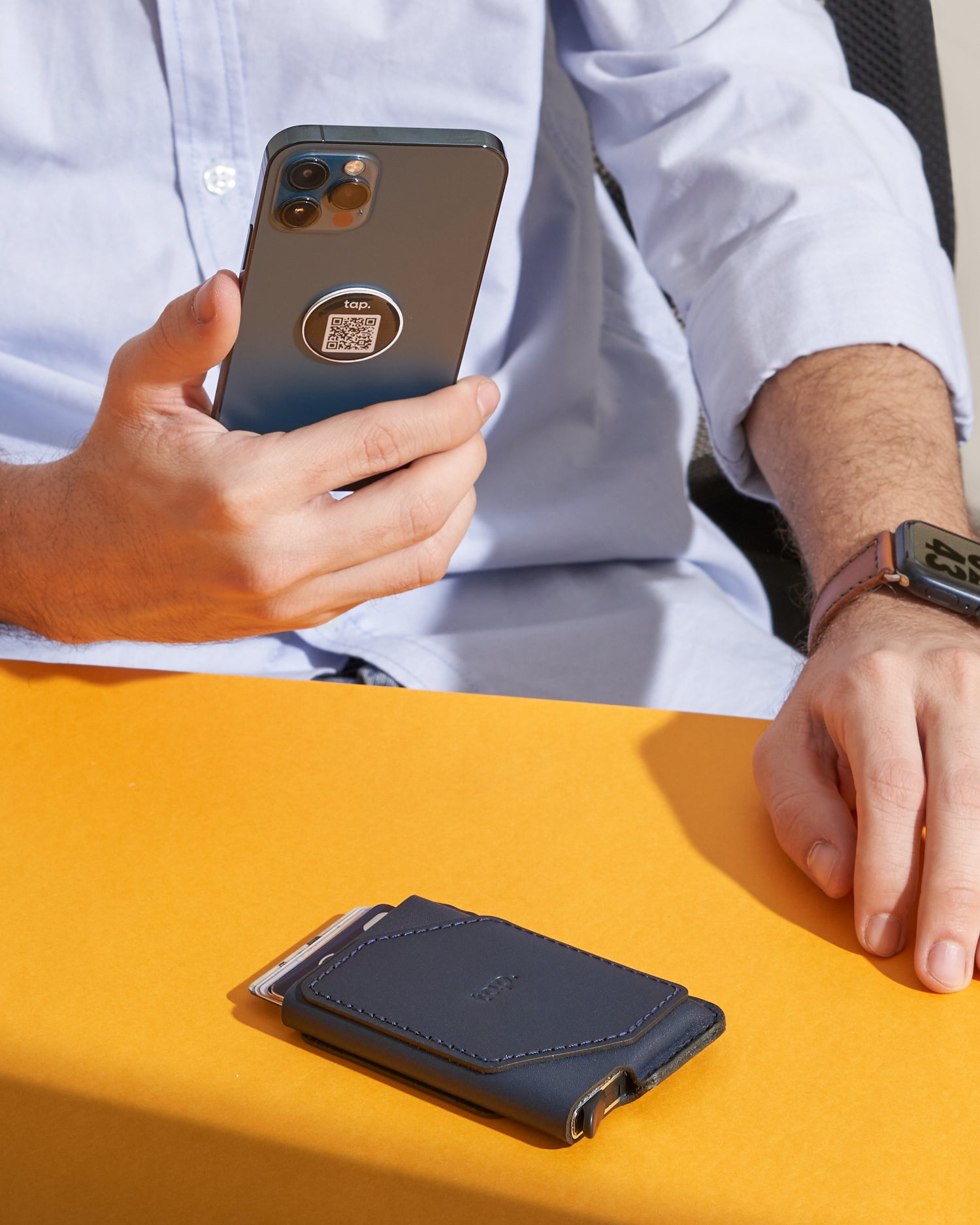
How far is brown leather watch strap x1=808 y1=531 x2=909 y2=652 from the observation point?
637 millimetres

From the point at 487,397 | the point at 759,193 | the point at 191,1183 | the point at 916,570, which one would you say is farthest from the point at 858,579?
the point at 191,1183

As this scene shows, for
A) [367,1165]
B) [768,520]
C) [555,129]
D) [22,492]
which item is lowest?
[768,520]

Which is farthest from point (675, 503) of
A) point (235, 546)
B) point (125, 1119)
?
point (125, 1119)

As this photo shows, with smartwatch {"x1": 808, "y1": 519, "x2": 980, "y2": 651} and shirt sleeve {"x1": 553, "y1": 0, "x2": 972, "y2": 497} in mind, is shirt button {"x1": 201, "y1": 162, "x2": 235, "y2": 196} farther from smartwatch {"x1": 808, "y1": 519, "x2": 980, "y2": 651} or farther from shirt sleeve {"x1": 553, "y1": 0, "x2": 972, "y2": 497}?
smartwatch {"x1": 808, "y1": 519, "x2": 980, "y2": 651}

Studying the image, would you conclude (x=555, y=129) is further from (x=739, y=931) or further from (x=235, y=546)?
(x=739, y=931)

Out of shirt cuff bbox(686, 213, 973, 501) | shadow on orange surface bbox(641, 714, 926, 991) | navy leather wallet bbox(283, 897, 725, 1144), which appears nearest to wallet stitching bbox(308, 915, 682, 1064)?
navy leather wallet bbox(283, 897, 725, 1144)

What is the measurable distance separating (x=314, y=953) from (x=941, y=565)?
0.41m

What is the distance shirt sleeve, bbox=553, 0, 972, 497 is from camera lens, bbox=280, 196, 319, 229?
1.43ft

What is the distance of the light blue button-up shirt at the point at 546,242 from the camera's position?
795 mm

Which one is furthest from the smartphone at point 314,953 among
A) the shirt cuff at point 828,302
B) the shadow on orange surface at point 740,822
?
the shirt cuff at point 828,302

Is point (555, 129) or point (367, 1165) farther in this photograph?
point (555, 129)

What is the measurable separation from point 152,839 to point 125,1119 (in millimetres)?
162

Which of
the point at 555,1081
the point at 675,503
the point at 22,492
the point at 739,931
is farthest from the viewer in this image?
the point at 675,503

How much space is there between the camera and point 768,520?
1.16 metres
